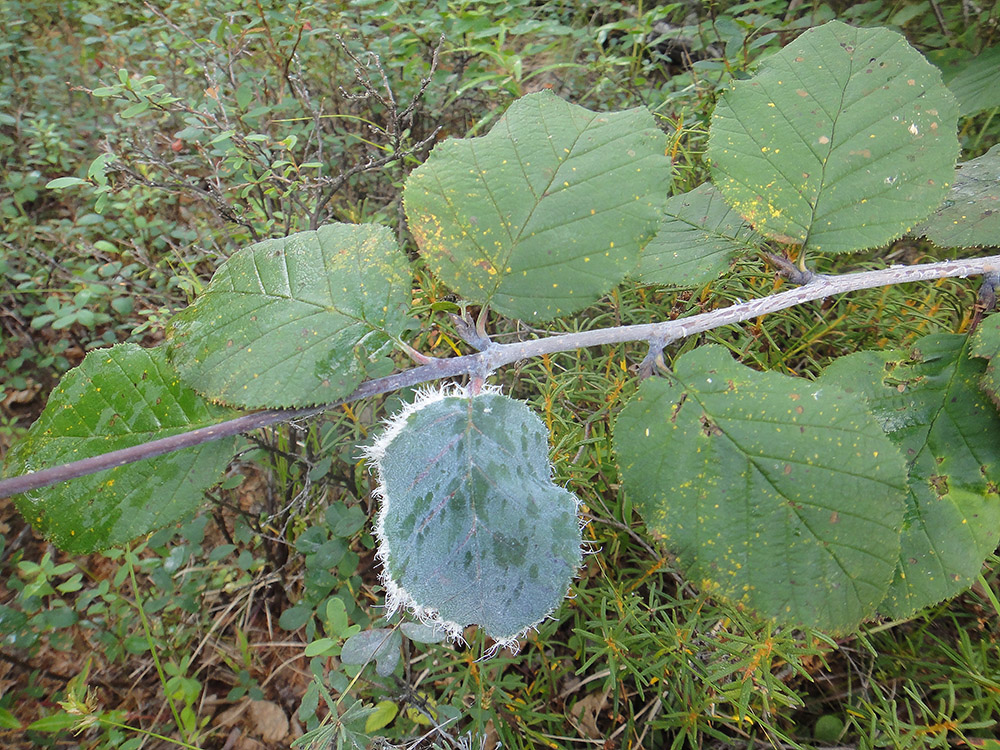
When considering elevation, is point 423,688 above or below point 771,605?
below

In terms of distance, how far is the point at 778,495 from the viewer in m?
0.77

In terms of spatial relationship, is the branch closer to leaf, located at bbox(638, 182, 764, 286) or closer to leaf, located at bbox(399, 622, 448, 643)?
leaf, located at bbox(638, 182, 764, 286)

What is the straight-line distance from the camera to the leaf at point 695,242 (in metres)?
1.04

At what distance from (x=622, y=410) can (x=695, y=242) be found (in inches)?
17.1

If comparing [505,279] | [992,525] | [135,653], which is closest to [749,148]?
[505,279]

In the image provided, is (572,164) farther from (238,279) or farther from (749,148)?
(238,279)

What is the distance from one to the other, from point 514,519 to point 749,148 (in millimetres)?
709

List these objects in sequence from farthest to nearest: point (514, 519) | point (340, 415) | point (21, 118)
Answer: point (21, 118) → point (340, 415) → point (514, 519)

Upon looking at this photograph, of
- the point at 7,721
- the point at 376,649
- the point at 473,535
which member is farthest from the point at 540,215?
the point at 7,721

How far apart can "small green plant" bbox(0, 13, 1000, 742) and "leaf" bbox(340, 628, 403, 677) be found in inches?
24.7

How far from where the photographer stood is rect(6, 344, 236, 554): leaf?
31.2 inches

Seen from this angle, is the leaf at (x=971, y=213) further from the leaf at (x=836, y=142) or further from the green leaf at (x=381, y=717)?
the green leaf at (x=381, y=717)

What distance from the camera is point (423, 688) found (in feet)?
5.46

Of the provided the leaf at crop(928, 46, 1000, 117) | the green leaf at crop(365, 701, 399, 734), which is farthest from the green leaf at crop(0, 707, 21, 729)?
the leaf at crop(928, 46, 1000, 117)
